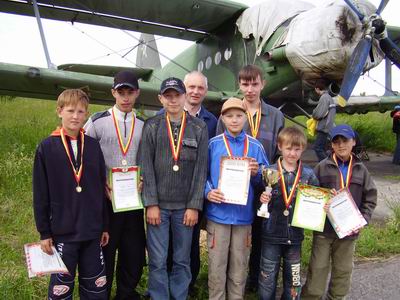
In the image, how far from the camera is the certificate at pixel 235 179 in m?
2.38

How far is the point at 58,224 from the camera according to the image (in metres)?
2.13

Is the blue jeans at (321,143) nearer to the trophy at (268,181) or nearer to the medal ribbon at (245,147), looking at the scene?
the medal ribbon at (245,147)

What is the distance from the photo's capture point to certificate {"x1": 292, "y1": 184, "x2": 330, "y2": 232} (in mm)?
2379

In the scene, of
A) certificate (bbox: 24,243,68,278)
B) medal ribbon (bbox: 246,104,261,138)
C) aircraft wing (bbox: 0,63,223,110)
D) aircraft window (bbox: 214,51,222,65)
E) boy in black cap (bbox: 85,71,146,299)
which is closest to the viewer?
certificate (bbox: 24,243,68,278)

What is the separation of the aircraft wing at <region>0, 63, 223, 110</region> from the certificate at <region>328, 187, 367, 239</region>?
4.21m

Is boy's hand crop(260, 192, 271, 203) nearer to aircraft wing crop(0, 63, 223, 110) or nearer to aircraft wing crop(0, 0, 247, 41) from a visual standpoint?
aircraft wing crop(0, 63, 223, 110)

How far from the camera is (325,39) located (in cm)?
555

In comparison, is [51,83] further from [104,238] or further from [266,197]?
[266,197]

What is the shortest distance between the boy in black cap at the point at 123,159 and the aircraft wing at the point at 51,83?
10.5ft

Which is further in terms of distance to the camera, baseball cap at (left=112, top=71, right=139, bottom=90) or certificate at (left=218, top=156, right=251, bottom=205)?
baseball cap at (left=112, top=71, right=139, bottom=90)

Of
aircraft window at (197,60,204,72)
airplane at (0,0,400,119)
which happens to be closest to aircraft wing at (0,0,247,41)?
airplane at (0,0,400,119)

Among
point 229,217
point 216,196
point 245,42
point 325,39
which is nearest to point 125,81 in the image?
point 216,196

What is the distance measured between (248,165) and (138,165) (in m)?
0.73

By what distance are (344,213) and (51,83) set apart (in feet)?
17.7
